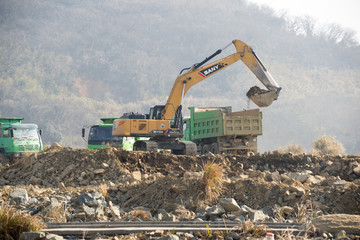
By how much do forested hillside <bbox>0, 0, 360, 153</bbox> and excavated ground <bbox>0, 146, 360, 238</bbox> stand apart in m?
56.0

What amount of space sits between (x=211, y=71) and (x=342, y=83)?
95.8 metres

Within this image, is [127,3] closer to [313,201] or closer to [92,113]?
[92,113]

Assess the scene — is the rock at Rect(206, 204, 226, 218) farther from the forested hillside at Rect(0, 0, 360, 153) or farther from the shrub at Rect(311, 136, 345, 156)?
the forested hillside at Rect(0, 0, 360, 153)

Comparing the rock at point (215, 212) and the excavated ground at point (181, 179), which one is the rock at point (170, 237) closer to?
the rock at point (215, 212)

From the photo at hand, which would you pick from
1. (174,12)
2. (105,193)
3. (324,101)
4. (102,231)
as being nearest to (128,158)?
(105,193)

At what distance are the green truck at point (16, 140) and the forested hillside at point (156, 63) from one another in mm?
48409

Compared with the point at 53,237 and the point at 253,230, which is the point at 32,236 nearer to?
the point at 53,237

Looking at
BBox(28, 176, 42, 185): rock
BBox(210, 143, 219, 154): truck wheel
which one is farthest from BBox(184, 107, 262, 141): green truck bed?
BBox(28, 176, 42, 185): rock

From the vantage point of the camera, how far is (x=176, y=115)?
22828mm

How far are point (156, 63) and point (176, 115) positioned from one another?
10788 cm

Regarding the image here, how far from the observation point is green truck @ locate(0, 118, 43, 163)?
2502cm

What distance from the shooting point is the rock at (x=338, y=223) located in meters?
7.79

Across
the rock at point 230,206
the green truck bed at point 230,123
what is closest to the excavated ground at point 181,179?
the rock at point 230,206

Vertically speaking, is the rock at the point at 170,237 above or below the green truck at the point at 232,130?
below
